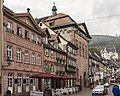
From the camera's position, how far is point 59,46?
227 feet

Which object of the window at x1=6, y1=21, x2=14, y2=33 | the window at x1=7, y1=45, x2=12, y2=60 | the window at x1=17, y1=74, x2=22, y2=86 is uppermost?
the window at x1=6, y1=21, x2=14, y2=33

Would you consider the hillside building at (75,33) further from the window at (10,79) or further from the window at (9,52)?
the window at (10,79)

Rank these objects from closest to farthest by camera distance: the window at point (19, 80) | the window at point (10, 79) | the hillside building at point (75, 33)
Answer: the window at point (10, 79) < the window at point (19, 80) < the hillside building at point (75, 33)

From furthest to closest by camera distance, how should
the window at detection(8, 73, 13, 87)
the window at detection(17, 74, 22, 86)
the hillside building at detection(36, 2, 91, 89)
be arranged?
the hillside building at detection(36, 2, 91, 89)
the window at detection(17, 74, 22, 86)
the window at detection(8, 73, 13, 87)

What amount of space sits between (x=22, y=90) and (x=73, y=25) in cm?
4160

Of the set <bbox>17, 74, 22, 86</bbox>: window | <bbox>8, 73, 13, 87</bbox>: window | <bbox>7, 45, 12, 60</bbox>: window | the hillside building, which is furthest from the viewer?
the hillside building

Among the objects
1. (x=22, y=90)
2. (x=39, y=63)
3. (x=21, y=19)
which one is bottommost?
(x=22, y=90)

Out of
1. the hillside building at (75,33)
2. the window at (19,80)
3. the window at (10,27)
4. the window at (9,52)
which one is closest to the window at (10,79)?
the window at (9,52)

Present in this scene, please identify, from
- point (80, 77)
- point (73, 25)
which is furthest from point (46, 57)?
point (80, 77)

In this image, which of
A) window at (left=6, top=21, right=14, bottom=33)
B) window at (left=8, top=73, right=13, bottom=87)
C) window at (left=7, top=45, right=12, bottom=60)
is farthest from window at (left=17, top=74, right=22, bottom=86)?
window at (left=6, top=21, right=14, bottom=33)

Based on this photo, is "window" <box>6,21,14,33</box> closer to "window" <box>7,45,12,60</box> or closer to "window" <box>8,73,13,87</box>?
"window" <box>7,45,12,60</box>

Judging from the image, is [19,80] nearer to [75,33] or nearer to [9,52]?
[9,52]

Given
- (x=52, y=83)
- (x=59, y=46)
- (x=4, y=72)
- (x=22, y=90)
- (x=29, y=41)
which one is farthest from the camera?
(x=59, y=46)

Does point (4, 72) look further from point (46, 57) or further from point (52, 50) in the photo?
point (52, 50)
